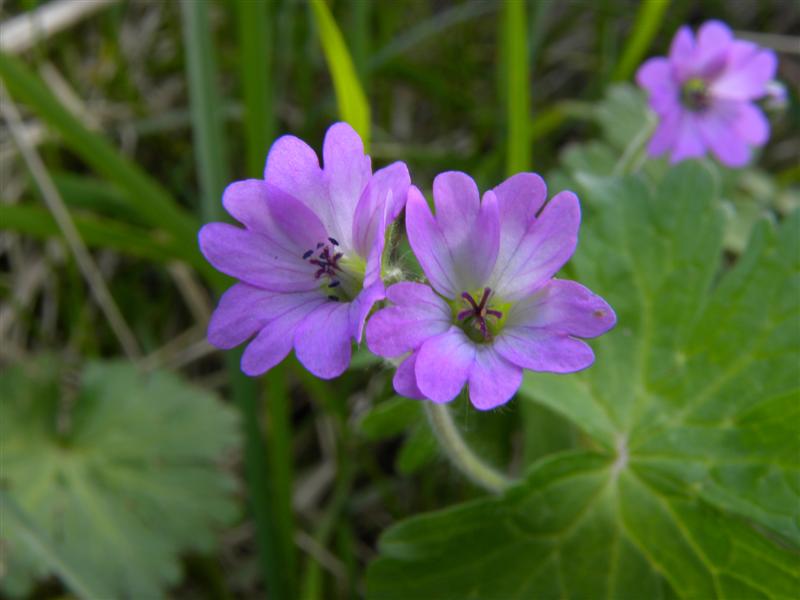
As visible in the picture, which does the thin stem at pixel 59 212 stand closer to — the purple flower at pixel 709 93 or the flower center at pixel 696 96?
the purple flower at pixel 709 93

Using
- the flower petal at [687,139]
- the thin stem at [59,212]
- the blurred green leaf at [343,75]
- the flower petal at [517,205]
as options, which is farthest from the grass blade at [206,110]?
the flower petal at [687,139]

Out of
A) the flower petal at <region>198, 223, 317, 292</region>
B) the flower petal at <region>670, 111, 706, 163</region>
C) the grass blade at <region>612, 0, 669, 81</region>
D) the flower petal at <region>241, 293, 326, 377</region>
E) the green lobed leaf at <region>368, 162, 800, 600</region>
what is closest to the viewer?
the flower petal at <region>241, 293, 326, 377</region>

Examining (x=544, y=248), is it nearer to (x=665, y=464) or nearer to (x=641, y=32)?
(x=665, y=464)

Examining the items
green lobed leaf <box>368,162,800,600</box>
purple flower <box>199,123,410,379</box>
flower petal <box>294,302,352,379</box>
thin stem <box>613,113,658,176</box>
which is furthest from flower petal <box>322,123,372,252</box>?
thin stem <box>613,113,658,176</box>

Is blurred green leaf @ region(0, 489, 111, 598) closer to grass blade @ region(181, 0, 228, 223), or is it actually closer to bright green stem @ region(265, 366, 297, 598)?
bright green stem @ region(265, 366, 297, 598)

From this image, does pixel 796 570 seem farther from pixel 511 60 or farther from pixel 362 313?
pixel 511 60

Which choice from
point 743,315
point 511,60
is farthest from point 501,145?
point 743,315

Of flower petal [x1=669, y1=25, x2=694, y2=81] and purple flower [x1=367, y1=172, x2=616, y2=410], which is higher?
flower petal [x1=669, y1=25, x2=694, y2=81]
